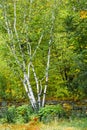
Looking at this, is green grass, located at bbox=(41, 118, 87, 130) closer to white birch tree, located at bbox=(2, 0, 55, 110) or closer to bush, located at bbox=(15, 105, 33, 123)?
bush, located at bbox=(15, 105, 33, 123)

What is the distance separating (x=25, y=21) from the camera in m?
20.9

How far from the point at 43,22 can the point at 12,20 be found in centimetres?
Result: 185

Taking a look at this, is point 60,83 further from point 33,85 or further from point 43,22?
point 43,22

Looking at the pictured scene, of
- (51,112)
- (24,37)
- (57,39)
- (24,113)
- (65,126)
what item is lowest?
(24,113)

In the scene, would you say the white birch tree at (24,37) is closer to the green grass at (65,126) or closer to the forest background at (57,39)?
the forest background at (57,39)

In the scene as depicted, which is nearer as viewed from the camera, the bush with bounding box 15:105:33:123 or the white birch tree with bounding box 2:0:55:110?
the bush with bounding box 15:105:33:123

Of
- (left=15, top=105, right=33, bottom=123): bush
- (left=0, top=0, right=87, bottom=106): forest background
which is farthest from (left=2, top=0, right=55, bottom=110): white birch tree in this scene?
(left=15, top=105, right=33, bottom=123): bush

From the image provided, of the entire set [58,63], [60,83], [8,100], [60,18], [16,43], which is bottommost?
[8,100]

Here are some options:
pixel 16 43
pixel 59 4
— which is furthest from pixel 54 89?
pixel 59 4

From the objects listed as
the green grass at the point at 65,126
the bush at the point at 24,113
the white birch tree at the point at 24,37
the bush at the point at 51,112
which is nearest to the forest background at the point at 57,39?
the white birch tree at the point at 24,37

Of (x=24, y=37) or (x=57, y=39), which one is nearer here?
(x=24, y=37)

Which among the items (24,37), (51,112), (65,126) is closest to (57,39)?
(24,37)

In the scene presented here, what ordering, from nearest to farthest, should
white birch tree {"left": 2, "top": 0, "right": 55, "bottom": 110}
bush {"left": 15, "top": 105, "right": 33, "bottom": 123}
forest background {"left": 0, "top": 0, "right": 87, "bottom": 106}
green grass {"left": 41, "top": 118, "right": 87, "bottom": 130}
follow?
1. green grass {"left": 41, "top": 118, "right": 87, "bottom": 130}
2. bush {"left": 15, "top": 105, "right": 33, "bottom": 123}
3. forest background {"left": 0, "top": 0, "right": 87, "bottom": 106}
4. white birch tree {"left": 2, "top": 0, "right": 55, "bottom": 110}

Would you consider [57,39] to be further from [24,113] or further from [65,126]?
[65,126]
